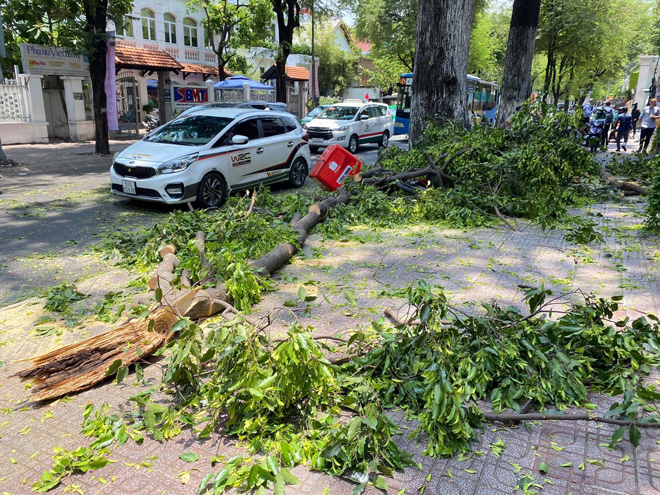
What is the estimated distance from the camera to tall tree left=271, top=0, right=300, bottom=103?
20781 millimetres

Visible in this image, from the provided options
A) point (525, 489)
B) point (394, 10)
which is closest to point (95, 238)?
point (525, 489)

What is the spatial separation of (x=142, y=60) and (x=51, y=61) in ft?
22.6

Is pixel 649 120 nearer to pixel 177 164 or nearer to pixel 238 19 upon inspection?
pixel 177 164

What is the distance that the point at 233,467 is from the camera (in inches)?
111

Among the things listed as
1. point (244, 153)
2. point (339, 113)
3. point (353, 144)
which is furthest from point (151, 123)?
point (244, 153)

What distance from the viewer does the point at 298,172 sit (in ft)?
40.2

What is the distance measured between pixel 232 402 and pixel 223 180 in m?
7.12

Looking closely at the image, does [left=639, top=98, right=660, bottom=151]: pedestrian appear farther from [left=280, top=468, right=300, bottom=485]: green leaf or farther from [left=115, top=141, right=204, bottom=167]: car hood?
[left=280, top=468, right=300, bottom=485]: green leaf

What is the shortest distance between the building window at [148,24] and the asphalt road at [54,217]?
19.2m

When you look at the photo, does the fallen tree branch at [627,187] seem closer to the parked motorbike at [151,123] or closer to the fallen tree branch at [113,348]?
the fallen tree branch at [113,348]

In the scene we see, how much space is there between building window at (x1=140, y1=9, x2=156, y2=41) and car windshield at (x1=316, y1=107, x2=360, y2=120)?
18.2 m

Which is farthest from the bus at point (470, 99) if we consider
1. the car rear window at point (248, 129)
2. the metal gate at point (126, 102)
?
the metal gate at point (126, 102)

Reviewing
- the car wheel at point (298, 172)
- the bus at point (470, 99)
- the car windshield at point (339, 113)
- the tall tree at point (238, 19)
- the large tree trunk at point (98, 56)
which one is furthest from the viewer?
the bus at point (470, 99)

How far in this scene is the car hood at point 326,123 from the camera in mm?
18344
